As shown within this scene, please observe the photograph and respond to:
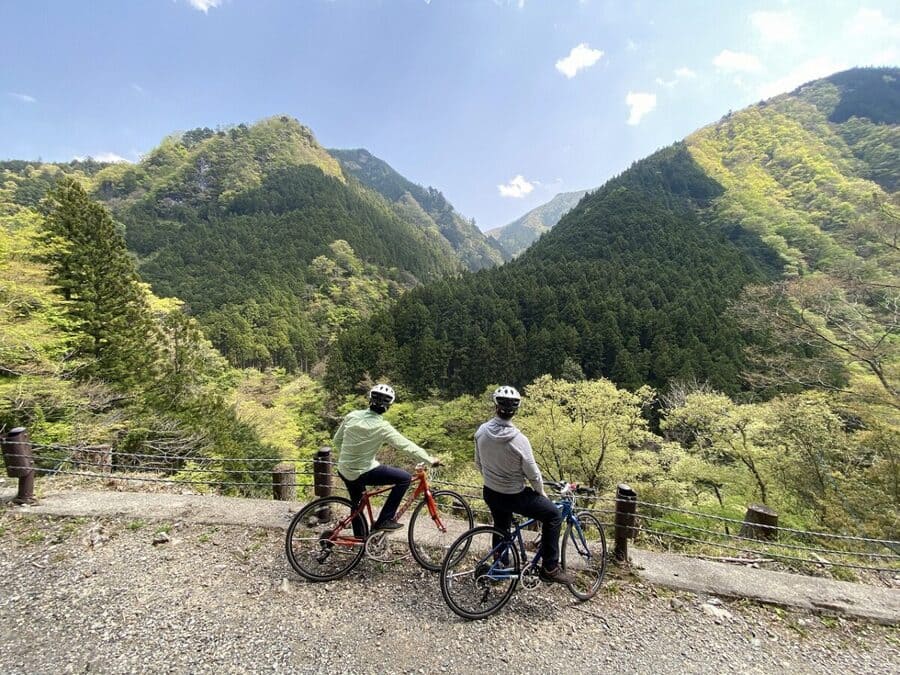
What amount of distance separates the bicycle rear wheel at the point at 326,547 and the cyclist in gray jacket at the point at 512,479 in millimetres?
1475

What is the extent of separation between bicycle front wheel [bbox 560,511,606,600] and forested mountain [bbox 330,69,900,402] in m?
15.0

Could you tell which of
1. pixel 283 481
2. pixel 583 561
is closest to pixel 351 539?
pixel 283 481

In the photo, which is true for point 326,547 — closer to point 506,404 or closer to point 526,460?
point 526,460

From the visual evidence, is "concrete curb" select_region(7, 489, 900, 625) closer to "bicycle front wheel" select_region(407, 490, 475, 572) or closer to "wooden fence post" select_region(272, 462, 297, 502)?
"wooden fence post" select_region(272, 462, 297, 502)

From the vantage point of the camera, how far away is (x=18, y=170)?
294 feet

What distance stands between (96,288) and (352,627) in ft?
59.9

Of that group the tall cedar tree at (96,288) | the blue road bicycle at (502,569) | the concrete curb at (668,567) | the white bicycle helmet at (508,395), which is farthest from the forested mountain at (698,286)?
the tall cedar tree at (96,288)

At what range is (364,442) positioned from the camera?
3580mm

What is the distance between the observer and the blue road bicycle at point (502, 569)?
3.44m

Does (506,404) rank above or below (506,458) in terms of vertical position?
above

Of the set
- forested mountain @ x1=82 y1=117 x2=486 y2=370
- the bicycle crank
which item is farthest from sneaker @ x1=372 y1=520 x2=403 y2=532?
forested mountain @ x1=82 y1=117 x2=486 y2=370

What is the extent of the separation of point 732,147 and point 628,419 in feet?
338

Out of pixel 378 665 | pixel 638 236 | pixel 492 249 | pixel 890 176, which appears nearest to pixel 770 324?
pixel 378 665

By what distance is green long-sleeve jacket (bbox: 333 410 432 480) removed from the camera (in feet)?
11.5
